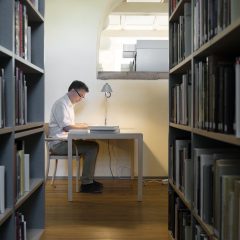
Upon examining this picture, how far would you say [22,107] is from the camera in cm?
228

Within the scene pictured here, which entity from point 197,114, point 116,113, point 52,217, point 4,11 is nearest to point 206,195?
point 197,114

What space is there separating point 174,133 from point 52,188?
2160mm

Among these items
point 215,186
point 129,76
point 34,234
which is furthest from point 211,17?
point 129,76

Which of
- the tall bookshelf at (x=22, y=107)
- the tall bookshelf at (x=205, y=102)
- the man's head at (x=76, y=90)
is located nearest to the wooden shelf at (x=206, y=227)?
the tall bookshelf at (x=205, y=102)

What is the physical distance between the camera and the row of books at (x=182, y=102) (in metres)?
2.22

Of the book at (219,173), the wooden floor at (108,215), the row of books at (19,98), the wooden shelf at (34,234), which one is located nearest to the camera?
the book at (219,173)

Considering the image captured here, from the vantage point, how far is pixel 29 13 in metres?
2.54

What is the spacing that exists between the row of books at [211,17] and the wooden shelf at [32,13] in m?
1.05

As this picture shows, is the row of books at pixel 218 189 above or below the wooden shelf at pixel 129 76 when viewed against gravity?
below

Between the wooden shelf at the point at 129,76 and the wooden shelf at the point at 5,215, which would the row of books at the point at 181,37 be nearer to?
the wooden shelf at the point at 5,215

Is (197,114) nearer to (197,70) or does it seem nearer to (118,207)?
(197,70)

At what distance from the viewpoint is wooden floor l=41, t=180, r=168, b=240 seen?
2.77 meters

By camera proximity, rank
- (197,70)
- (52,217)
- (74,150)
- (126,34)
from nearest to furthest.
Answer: (197,70) < (52,217) < (74,150) < (126,34)

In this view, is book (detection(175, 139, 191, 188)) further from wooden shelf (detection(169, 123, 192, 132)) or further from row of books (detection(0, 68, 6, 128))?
row of books (detection(0, 68, 6, 128))
